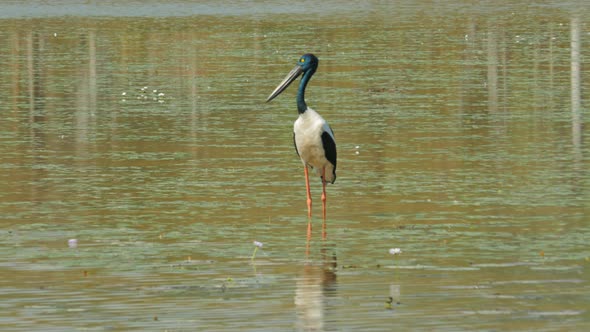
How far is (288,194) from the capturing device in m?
14.9

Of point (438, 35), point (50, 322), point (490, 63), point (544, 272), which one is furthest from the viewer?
point (438, 35)

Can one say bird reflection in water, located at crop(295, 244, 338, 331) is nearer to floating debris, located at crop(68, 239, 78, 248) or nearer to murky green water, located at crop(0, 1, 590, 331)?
murky green water, located at crop(0, 1, 590, 331)

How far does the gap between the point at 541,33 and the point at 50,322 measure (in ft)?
103

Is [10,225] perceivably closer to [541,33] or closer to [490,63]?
[490,63]

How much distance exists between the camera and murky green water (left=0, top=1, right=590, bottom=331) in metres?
9.76

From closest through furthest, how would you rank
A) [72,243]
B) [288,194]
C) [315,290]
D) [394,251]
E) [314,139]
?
1. [315,290]
2. [394,251]
3. [72,243]
4. [314,139]
5. [288,194]

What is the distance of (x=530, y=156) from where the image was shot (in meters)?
17.3

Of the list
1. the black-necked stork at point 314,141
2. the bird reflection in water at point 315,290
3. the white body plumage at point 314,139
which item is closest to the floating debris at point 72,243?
the bird reflection in water at point 315,290

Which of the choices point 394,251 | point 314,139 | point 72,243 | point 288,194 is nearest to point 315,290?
point 394,251

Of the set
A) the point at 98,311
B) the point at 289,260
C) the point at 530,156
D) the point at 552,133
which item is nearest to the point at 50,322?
the point at 98,311

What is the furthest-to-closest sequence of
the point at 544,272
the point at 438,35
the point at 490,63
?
1. the point at 438,35
2. the point at 490,63
3. the point at 544,272

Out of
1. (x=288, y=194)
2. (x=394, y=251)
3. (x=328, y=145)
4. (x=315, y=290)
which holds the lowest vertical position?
(x=315, y=290)

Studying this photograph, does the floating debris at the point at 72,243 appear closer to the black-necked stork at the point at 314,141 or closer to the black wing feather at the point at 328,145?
the black-necked stork at the point at 314,141

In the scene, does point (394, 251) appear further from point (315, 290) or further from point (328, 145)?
point (328, 145)
